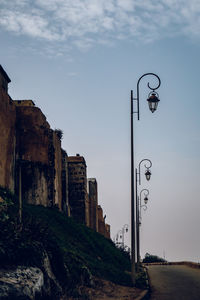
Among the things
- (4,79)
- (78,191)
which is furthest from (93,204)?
(4,79)

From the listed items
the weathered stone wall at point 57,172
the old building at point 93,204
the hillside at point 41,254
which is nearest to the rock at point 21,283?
the hillside at point 41,254

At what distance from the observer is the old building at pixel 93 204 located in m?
52.8

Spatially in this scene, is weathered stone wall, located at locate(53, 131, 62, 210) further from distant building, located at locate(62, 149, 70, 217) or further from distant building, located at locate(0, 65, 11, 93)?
distant building, located at locate(0, 65, 11, 93)

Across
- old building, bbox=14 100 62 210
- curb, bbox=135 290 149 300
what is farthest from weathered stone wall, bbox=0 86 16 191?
curb, bbox=135 290 149 300

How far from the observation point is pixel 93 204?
54.2 metres

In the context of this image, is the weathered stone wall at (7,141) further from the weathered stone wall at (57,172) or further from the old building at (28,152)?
the weathered stone wall at (57,172)

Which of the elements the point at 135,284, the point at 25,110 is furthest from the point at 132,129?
the point at 25,110

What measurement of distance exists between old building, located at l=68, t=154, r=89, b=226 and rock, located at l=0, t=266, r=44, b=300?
35463 millimetres

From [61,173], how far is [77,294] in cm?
2963

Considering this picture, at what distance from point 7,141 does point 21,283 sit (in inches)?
833

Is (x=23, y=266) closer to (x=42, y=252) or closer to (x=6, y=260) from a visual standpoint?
(x=6, y=260)

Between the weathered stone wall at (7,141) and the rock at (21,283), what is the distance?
691 inches

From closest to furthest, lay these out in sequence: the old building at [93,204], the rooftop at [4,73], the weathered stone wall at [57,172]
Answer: the rooftop at [4,73]
the weathered stone wall at [57,172]
the old building at [93,204]

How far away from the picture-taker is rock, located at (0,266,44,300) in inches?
400
